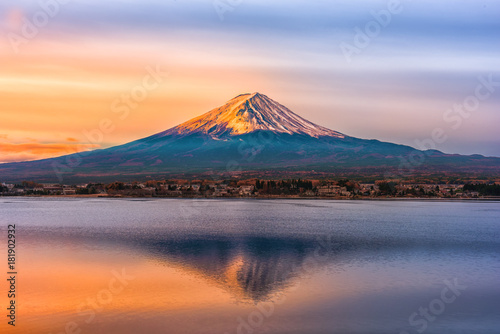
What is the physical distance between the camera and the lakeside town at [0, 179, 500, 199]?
284 ft

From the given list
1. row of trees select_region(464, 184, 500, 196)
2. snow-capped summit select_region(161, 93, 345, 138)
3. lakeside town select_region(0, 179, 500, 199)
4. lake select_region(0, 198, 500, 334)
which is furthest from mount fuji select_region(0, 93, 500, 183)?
lake select_region(0, 198, 500, 334)

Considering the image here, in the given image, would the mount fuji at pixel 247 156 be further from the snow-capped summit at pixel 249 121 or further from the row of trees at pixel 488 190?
the row of trees at pixel 488 190

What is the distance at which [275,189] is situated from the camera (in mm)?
88750

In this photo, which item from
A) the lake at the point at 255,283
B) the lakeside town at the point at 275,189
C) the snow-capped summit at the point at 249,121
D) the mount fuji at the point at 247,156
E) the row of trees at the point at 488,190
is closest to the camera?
the lake at the point at 255,283

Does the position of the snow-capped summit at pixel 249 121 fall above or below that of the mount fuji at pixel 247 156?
above

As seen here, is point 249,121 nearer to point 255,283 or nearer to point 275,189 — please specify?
point 275,189

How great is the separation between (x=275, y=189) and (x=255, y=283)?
70.6m

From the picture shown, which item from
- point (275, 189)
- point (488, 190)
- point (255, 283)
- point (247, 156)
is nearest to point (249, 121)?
point (247, 156)

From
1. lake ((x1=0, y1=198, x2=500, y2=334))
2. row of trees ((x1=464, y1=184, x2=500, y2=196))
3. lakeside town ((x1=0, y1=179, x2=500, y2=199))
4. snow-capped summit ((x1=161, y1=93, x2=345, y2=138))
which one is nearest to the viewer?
lake ((x1=0, y1=198, x2=500, y2=334))

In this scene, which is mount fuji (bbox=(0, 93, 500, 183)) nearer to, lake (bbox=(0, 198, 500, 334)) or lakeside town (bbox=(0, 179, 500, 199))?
lakeside town (bbox=(0, 179, 500, 199))

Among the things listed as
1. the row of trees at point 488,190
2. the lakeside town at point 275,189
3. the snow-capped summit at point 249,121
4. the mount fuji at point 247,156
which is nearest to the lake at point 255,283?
the lakeside town at point 275,189

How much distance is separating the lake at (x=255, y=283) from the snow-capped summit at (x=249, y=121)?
13914cm

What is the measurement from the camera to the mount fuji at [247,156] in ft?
431

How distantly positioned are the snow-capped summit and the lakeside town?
6854 cm
